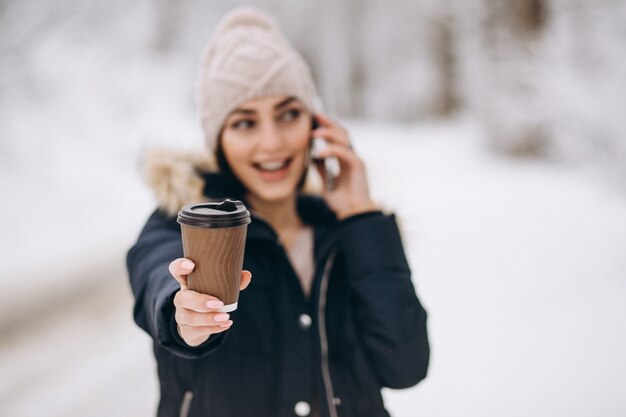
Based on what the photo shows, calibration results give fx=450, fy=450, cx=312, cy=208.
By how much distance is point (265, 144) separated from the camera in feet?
4.22

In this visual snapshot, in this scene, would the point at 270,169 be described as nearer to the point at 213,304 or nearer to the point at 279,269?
the point at 279,269

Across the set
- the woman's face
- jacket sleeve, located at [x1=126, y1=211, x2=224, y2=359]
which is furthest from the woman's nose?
jacket sleeve, located at [x1=126, y1=211, x2=224, y2=359]

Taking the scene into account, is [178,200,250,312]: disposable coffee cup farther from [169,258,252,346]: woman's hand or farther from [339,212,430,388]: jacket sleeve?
[339,212,430,388]: jacket sleeve

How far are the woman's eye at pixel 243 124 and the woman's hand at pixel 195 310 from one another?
26.4 inches

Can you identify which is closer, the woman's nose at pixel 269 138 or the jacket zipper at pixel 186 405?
the jacket zipper at pixel 186 405

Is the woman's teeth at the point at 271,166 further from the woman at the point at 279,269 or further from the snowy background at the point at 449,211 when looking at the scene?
the snowy background at the point at 449,211

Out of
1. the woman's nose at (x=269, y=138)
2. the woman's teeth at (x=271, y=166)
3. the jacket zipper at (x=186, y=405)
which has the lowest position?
the jacket zipper at (x=186, y=405)

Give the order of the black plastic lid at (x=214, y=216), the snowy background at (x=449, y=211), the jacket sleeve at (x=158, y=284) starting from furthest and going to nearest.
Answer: the snowy background at (x=449, y=211), the jacket sleeve at (x=158, y=284), the black plastic lid at (x=214, y=216)

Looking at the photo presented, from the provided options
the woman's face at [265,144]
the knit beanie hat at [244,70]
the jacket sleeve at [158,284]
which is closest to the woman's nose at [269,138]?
the woman's face at [265,144]

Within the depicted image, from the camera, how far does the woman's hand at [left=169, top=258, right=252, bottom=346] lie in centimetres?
75

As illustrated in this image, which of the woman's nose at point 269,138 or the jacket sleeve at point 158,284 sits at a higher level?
the woman's nose at point 269,138

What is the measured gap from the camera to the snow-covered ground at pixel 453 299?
216 centimetres

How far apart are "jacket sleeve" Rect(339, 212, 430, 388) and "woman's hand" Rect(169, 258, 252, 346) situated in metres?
0.54

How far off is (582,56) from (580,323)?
206cm
